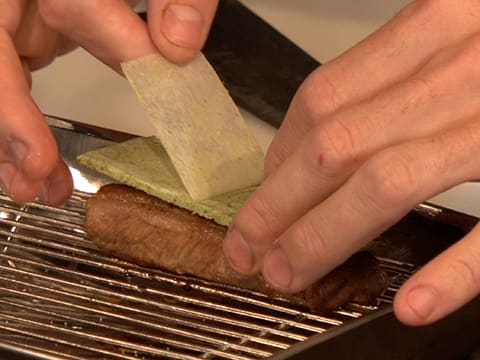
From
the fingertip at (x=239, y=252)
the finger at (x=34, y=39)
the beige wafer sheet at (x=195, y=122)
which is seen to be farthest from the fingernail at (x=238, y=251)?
the finger at (x=34, y=39)

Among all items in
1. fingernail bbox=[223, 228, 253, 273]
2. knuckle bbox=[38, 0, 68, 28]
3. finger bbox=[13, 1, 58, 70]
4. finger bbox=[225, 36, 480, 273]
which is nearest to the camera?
finger bbox=[225, 36, 480, 273]

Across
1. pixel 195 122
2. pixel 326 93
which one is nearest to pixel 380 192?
pixel 326 93

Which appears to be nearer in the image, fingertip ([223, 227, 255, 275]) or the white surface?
fingertip ([223, 227, 255, 275])

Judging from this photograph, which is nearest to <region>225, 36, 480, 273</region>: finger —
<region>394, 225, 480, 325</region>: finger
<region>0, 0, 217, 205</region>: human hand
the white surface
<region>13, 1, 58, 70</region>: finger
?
<region>394, 225, 480, 325</region>: finger

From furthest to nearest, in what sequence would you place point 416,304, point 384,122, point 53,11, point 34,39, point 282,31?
point 282,31, point 34,39, point 53,11, point 384,122, point 416,304

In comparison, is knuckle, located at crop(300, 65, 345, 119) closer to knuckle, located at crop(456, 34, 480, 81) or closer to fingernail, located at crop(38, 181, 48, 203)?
knuckle, located at crop(456, 34, 480, 81)

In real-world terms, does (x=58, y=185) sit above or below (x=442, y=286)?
below

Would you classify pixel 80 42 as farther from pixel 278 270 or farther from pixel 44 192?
pixel 278 270

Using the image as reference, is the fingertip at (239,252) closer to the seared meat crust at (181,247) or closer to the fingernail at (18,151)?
the seared meat crust at (181,247)
